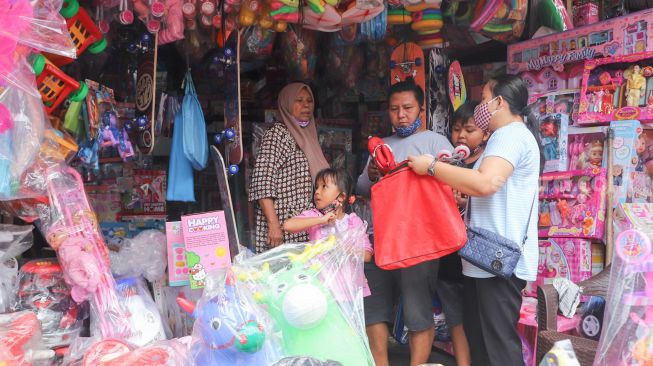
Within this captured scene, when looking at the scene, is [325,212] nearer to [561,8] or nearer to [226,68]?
[226,68]

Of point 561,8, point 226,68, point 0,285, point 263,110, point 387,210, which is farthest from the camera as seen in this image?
point 263,110

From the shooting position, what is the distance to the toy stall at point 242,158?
87.9 inches

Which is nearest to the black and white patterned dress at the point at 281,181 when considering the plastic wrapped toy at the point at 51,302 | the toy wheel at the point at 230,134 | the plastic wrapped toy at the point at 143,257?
the toy wheel at the point at 230,134

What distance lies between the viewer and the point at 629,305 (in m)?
2.15

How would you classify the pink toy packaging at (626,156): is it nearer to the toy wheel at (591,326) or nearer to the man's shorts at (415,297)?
the toy wheel at (591,326)

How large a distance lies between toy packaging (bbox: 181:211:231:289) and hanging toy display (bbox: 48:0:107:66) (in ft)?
3.25

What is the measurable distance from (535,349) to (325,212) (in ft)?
4.74

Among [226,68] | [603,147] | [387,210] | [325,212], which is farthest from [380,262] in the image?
[603,147]

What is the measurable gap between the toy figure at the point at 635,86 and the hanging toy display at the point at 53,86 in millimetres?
3426

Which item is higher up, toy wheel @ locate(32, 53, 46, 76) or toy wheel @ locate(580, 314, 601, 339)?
toy wheel @ locate(32, 53, 46, 76)

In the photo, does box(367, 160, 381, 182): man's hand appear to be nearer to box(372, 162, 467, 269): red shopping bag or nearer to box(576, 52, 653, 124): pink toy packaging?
box(372, 162, 467, 269): red shopping bag

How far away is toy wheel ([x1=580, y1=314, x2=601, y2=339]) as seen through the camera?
3.39 metres

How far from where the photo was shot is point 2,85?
2.53 meters

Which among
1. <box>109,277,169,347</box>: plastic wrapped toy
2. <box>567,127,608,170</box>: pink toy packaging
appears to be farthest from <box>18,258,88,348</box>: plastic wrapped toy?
<box>567,127,608,170</box>: pink toy packaging
